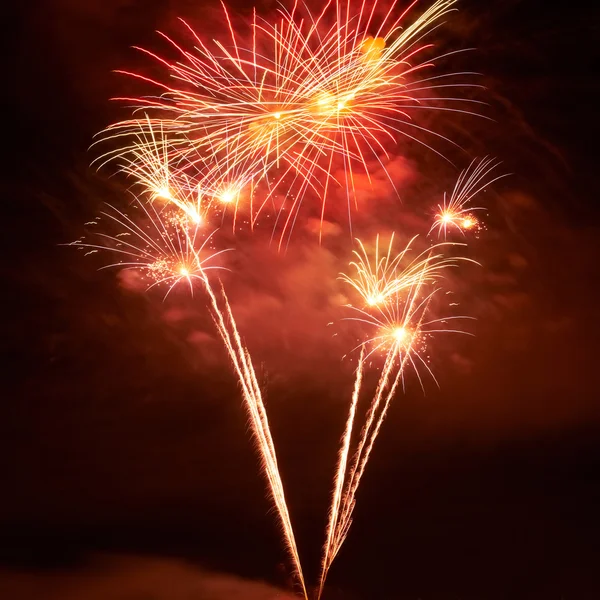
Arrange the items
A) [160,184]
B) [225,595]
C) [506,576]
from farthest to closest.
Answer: [506,576] < [225,595] < [160,184]

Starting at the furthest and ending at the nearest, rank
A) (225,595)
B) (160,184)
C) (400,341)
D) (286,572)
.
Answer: (225,595), (286,572), (400,341), (160,184)

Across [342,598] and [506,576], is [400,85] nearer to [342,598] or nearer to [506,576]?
[342,598]

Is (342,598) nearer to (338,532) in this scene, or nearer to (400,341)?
(338,532)

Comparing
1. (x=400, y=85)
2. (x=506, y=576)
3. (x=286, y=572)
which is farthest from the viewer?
(x=506, y=576)

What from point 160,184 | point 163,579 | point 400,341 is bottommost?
point 163,579

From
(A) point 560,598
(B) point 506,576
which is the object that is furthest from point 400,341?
(B) point 506,576

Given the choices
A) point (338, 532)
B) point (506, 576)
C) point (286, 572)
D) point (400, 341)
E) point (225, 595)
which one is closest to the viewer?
point (400, 341)

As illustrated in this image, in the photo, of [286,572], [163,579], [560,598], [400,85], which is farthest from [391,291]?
[560,598]

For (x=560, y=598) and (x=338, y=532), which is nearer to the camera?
(x=338, y=532)

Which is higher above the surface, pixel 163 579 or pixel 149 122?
pixel 149 122
